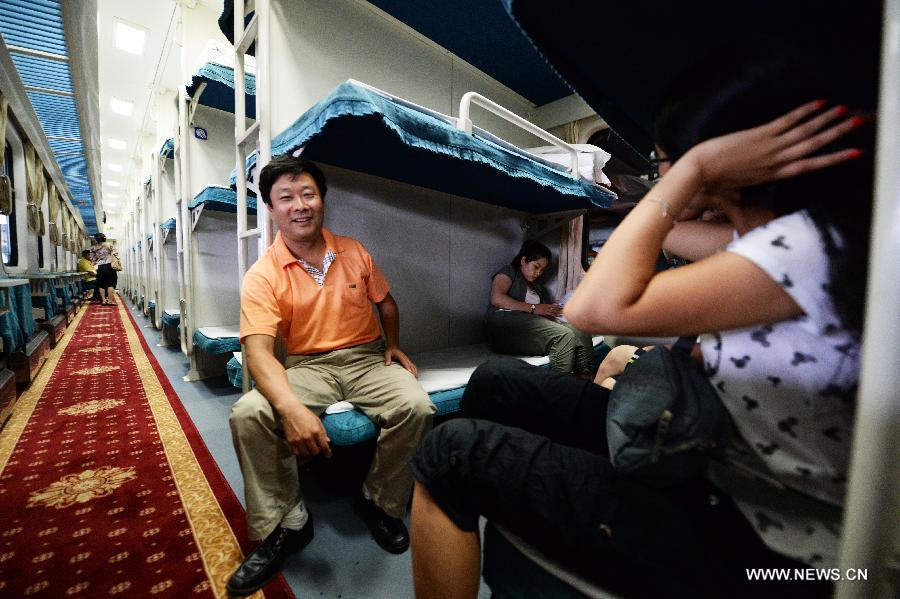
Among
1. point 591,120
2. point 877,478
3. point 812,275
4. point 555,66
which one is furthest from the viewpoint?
point 591,120

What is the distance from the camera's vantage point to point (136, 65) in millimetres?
5500

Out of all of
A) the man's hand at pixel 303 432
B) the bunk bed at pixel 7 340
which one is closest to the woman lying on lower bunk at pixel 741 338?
the man's hand at pixel 303 432

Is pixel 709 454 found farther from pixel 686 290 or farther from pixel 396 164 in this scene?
pixel 396 164

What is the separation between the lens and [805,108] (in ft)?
1.87

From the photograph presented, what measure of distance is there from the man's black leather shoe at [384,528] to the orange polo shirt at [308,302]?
73 centimetres

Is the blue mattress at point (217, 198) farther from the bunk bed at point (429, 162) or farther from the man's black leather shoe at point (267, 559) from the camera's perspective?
the man's black leather shoe at point (267, 559)

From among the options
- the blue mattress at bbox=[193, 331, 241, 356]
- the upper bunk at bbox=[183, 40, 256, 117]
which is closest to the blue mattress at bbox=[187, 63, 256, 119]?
the upper bunk at bbox=[183, 40, 256, 117]

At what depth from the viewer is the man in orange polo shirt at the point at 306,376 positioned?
131 cm

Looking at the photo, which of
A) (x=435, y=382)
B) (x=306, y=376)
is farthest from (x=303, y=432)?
(x=435, y=382)

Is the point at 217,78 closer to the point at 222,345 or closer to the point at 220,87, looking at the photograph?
the point at 220,87

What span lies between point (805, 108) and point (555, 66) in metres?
0.56

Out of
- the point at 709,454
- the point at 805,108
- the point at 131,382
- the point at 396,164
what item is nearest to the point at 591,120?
the point at 396,164

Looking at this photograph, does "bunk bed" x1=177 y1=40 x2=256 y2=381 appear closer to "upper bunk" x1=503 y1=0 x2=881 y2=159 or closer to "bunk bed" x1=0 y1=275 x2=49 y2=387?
"bunk bed" x1=0 y1=275 x2=49 y2=387

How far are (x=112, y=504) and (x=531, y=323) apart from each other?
251 centimetres
